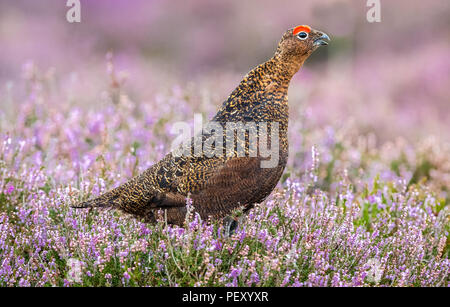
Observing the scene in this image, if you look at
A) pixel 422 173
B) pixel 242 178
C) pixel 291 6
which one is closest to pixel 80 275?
pixel 242 178

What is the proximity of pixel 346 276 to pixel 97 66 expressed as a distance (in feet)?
30.0

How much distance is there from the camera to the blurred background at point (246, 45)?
10.7m

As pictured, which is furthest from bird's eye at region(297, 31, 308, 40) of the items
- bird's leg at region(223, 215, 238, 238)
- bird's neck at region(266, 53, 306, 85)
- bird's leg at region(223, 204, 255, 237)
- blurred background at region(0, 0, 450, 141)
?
blurred background at region(0, 0, 450, 141)

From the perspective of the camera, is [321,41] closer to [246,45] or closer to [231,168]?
[231,168]

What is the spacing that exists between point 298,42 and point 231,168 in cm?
83

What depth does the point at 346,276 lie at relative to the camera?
8.82 ft

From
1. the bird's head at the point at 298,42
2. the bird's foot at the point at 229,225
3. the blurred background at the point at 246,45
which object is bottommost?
the bird's foot at the point at 229,225

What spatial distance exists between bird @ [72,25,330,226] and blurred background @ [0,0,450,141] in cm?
644

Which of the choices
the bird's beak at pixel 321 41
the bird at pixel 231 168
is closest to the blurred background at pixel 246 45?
the bird's beak at pixel 321 41

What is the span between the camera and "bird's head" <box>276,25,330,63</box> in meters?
3.01

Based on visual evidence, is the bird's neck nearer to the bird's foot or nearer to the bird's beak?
the bird's beak

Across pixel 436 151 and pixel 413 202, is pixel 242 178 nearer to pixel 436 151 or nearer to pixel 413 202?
pixel 413 202

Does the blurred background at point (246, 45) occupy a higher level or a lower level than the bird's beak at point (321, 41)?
higher

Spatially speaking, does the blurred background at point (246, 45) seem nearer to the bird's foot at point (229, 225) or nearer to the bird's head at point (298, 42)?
the bird's head at point (298, 42)
